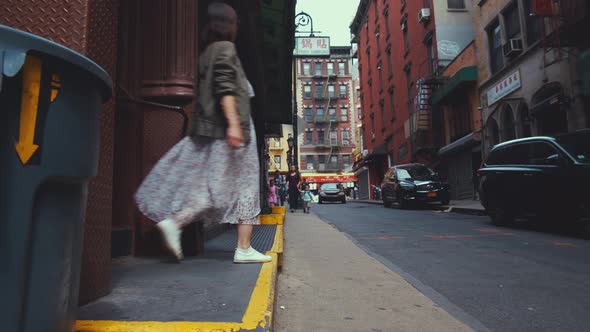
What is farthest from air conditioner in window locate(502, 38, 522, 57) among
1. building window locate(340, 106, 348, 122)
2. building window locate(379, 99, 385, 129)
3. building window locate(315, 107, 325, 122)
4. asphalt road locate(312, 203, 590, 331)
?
building window locate(340, 106, 348, 122)

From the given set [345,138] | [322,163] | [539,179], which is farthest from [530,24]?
[345,138]

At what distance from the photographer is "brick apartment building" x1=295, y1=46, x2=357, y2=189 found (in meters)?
50.2

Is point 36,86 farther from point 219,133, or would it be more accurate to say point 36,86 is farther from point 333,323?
point 333,323

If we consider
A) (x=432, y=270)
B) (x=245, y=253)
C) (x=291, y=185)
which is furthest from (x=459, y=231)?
(x=291, y=185)

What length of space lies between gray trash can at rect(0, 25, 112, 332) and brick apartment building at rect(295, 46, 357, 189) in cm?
4862

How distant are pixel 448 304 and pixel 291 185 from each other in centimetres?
1427

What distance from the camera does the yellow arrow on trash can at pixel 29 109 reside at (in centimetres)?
100

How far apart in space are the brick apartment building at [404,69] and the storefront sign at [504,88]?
15.8 feet

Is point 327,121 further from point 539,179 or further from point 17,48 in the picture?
point 17,48

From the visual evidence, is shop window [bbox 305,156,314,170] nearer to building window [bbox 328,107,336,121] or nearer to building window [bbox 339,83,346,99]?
building window [bbox 328,107,336,121]

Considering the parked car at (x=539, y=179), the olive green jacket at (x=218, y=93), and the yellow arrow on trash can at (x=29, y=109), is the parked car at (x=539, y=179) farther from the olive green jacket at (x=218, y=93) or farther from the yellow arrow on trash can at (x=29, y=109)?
the yellow arrow on trash can at (x=29, y=109)

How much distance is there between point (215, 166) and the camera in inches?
104

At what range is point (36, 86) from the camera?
1027mm

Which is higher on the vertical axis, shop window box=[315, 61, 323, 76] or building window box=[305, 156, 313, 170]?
shop window box=[315, 61, 323, 76]
